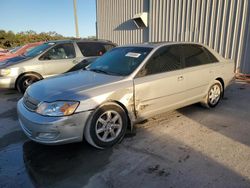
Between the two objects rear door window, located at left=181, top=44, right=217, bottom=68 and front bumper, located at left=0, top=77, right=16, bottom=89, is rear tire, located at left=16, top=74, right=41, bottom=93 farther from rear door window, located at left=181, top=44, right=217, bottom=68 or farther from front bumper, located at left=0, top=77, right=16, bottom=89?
rear door window, located at left=181, top=44, right=217, bottom=68

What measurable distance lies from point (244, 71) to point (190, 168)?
6.49 meters

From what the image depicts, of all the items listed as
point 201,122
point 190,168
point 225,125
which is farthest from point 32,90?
point 225,125

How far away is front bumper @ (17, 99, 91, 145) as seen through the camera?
277 centimetres

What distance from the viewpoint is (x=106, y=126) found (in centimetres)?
314

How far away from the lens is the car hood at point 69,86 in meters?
2.93

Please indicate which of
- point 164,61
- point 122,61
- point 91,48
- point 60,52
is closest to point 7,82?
point 60,52

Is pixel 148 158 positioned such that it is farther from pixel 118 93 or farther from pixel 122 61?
pixel 122 61

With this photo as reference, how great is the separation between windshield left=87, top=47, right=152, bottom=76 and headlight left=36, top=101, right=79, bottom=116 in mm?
1047

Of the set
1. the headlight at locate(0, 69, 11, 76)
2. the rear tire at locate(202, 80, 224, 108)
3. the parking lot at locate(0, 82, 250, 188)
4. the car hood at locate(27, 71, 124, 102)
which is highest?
the car hood at locate(27, 71, 124, 102)

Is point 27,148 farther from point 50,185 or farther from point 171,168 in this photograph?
point 171,168

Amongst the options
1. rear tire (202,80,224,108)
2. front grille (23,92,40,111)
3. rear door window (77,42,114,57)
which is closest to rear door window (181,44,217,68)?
rear tire (202,80,224,108)

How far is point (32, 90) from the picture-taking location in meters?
3.37

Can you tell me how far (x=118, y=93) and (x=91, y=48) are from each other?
13.8 feet

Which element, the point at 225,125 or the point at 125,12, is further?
the point at 125,12
